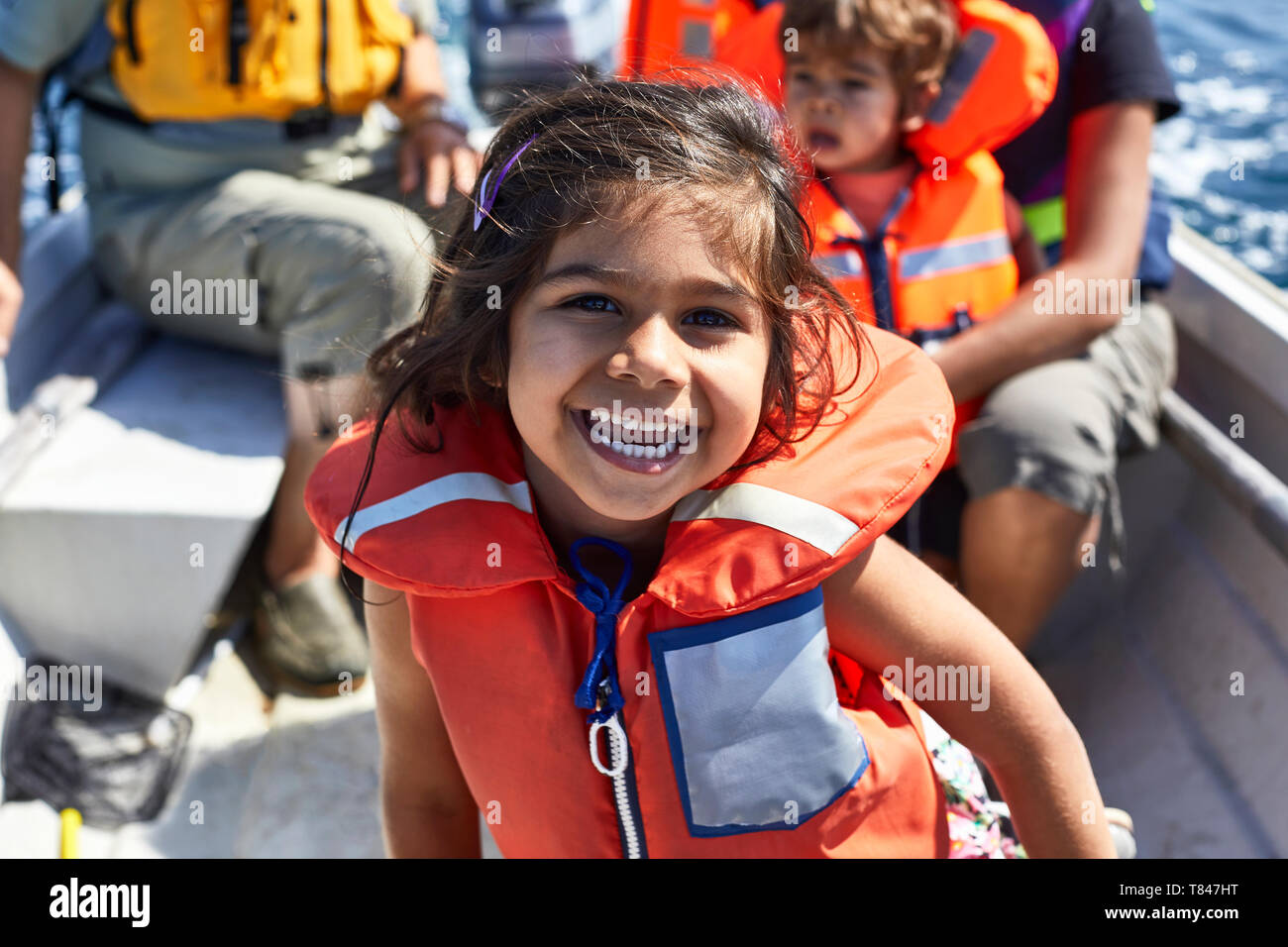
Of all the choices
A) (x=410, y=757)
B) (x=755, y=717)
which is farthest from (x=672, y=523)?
(x=410, y=757)

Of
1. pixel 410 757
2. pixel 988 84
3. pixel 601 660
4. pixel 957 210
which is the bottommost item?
pixel 410 757

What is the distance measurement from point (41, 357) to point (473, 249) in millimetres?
1710

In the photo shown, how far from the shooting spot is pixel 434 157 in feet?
8.60

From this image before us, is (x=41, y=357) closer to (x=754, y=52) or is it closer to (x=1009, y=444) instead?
(x=754, y=52)

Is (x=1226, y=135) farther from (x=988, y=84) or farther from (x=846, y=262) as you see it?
(x=846, y=262)

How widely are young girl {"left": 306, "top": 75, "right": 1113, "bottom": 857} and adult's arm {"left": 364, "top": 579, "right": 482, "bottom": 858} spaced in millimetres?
87

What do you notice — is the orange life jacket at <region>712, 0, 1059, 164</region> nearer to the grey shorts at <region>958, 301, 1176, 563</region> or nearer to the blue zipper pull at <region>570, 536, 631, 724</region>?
the grey shorts at <region>958, 301, 1176, 563</region>

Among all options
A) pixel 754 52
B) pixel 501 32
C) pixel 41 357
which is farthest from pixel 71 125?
pixel 754 52

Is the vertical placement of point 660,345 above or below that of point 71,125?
above

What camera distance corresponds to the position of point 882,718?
4.41 feet

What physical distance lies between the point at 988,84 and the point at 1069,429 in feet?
2.20

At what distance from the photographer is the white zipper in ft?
4.10

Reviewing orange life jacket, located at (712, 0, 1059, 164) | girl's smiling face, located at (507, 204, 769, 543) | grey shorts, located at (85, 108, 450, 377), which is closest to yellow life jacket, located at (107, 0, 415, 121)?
grey shorts, located at (85, 108, 450, 377)

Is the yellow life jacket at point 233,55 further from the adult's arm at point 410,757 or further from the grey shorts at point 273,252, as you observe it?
the adult's arm at point 410,757
